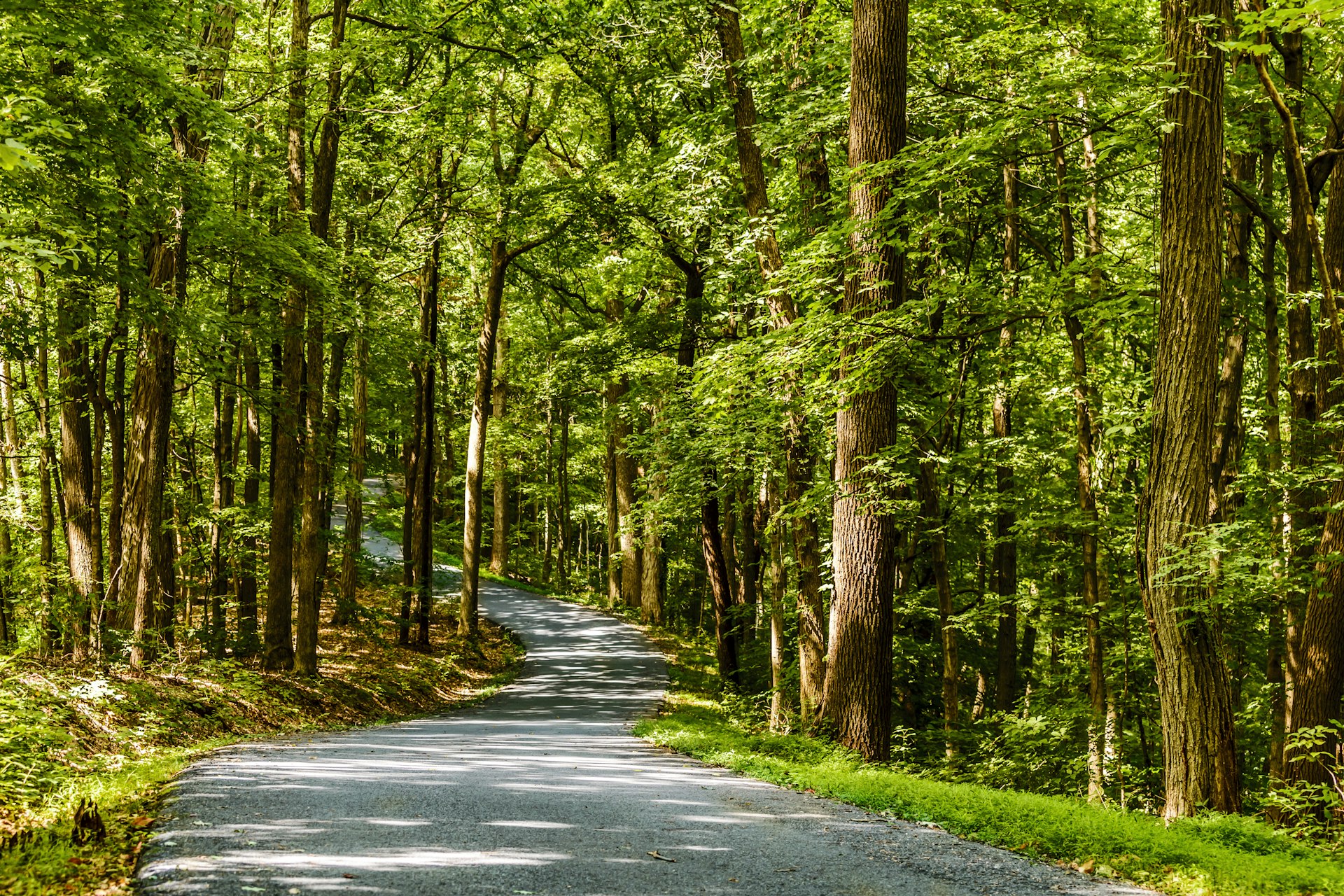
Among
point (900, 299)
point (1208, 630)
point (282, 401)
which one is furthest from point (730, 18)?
point (1208, 630)

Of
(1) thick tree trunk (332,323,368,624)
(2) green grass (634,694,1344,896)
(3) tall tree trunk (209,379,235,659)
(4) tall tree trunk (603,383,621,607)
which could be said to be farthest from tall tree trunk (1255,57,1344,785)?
(4) tall tree trunk (603,383,621,607)

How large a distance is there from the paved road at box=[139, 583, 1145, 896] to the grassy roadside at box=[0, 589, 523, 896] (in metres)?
0.29

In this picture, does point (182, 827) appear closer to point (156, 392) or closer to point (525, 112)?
point (156, 392)

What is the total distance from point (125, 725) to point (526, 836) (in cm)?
611

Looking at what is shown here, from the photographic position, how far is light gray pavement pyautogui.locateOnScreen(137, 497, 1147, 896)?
4074 mm

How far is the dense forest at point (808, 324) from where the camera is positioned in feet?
24.9

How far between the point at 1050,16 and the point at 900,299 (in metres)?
5.35

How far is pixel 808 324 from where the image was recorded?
27.2 ft

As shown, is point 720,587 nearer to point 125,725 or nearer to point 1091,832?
point 125,725

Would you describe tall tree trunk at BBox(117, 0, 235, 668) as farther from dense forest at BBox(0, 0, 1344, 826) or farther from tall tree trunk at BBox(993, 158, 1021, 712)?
tall tree trunk at BBox(993, 158, 1021, 712)

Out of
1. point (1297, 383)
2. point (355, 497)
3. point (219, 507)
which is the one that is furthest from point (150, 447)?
point (1297, 383)

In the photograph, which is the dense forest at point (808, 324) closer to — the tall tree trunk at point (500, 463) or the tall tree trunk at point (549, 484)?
the tall tree trunk at point (500, 463)

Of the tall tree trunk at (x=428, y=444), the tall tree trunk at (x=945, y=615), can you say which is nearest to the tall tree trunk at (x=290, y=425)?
the tall tree trunk at (x=428, y=444)

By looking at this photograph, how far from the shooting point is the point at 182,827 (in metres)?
4.75
